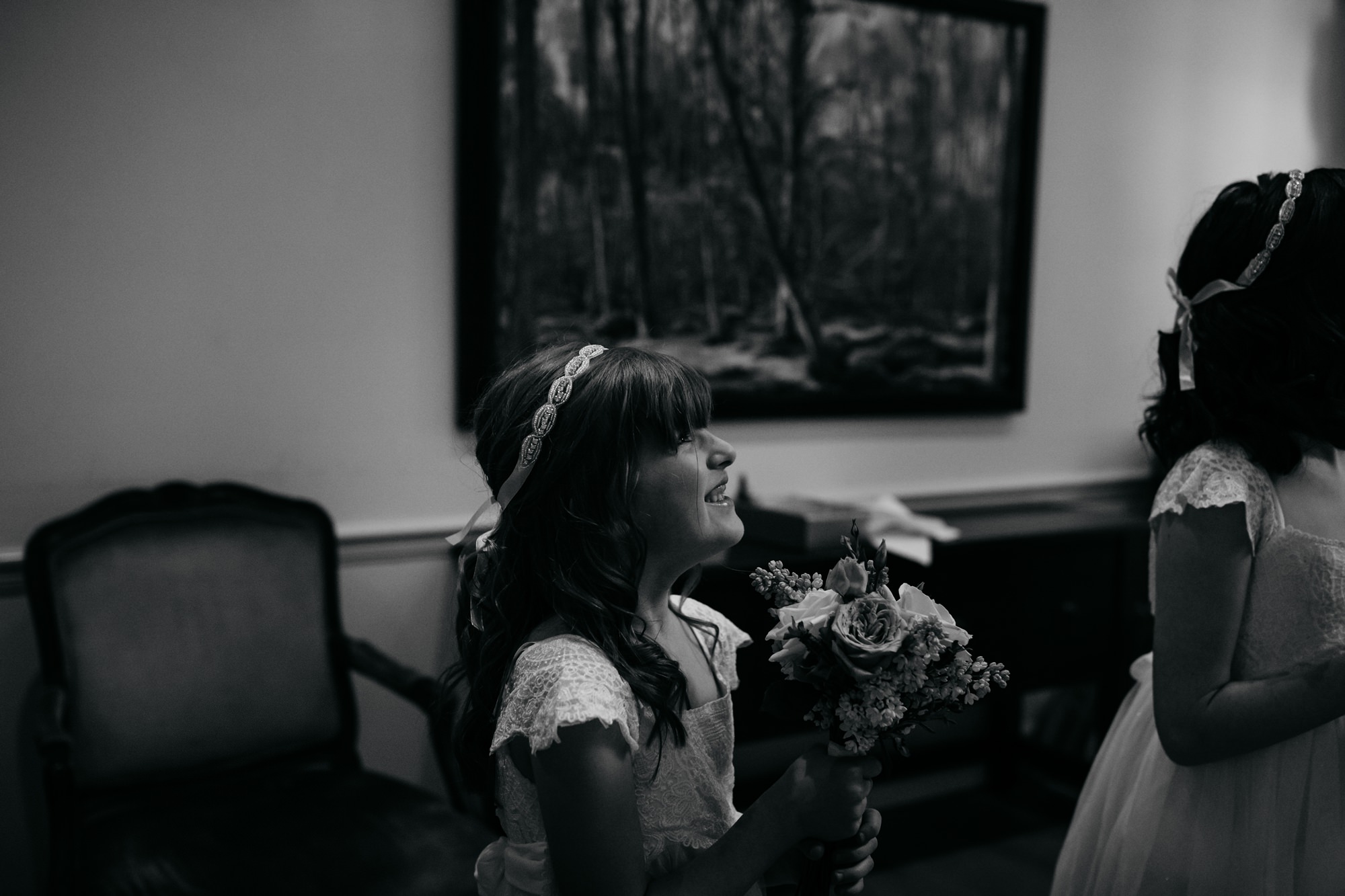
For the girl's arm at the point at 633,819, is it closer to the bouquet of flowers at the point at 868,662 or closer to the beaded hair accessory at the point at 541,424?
the bouquet of flowers at the point at 868,662

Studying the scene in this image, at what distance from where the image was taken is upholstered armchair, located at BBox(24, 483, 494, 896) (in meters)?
2.03

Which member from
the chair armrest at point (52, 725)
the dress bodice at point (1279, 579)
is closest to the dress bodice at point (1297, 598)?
the dress bodice at point (1279, 579)

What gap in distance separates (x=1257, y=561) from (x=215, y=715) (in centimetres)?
201

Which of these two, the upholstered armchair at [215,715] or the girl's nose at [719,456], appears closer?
the girl's nose at [719,456]

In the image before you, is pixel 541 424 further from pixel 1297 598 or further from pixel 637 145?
pixel 637 145

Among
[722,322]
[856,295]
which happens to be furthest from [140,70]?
[856,295]

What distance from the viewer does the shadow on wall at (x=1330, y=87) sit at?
417 centimetres

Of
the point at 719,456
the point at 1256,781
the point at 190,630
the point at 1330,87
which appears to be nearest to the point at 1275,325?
the point at 1256,781

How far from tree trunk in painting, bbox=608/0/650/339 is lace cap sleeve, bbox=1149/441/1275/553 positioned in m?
Result: 1.76

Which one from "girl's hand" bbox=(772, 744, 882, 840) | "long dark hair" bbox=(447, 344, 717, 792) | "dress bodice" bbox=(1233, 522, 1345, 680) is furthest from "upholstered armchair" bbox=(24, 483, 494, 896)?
"dress bodice" bbox=(1233, 522, 1345, 680)

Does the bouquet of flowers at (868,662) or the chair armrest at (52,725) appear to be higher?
the bouquet of flowers at (868,662)

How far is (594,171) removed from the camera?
9.57 feet

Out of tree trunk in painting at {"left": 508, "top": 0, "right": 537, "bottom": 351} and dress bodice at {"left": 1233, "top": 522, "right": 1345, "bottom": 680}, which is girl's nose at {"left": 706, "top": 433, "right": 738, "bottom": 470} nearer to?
dress bodice at {"left": 1233, "top": 522, "right": 1345, "bottom": 680}

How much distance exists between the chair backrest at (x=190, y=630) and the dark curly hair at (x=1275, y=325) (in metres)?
1.90
